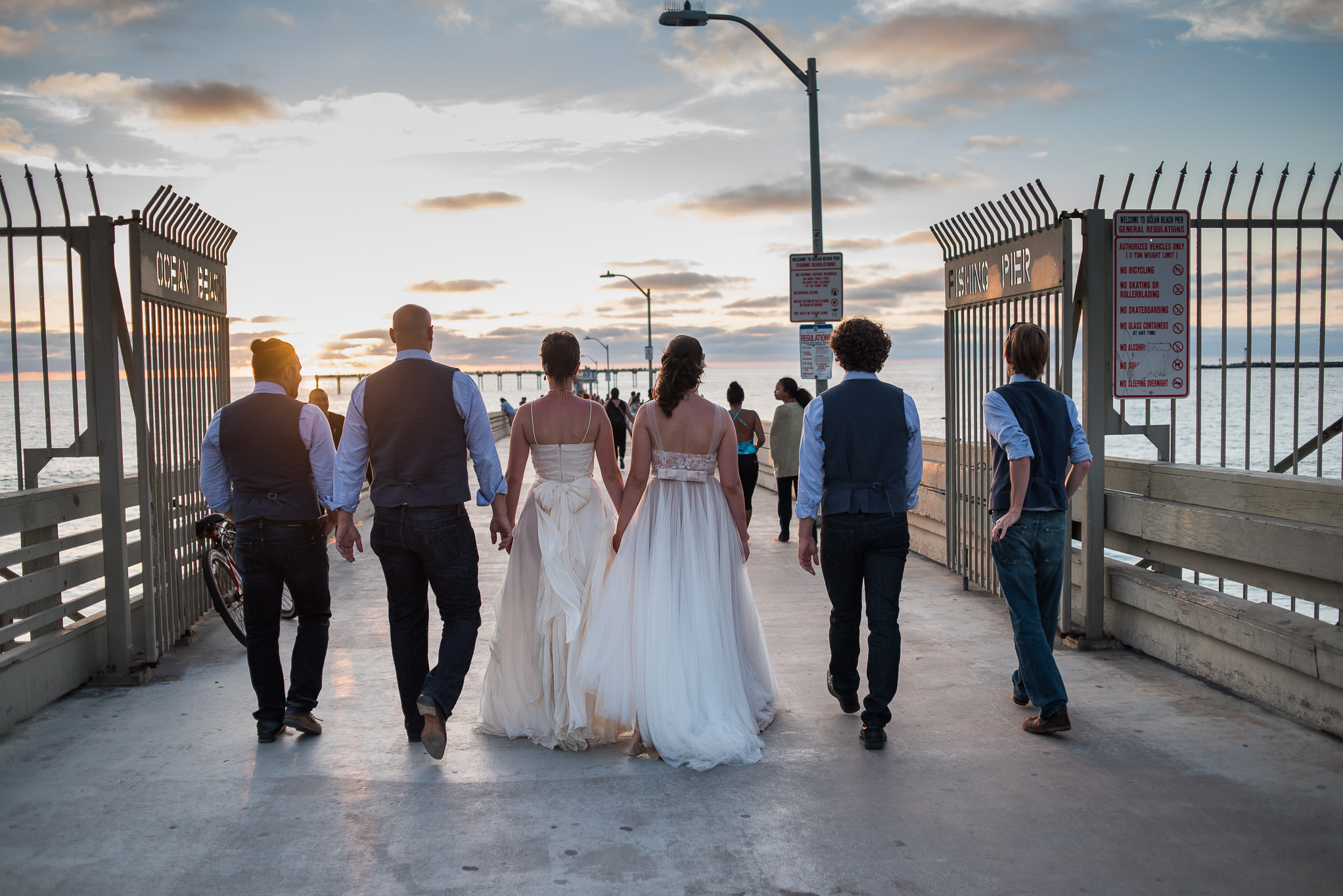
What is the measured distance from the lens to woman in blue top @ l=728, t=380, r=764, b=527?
1174 cm

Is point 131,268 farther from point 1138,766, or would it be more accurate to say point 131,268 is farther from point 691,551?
point 1138,766

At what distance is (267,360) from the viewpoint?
5.27 meters

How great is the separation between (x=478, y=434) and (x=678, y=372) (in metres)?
1.01

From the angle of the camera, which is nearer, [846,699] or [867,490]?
[867,490]

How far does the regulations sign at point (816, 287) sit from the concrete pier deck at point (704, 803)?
24.0 feet

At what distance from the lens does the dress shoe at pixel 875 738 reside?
4.71 meters

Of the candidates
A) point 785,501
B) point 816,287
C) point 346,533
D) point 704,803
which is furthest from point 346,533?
point 816,287

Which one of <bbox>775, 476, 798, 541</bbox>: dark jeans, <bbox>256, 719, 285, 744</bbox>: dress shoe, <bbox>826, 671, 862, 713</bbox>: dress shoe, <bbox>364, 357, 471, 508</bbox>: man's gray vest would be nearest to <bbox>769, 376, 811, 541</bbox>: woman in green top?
<bbox>775, 476, 798, 541</bbox>: dark jeans

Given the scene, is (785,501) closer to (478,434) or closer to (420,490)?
(478,434)

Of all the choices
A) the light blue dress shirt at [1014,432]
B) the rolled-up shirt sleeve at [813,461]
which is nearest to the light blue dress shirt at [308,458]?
the rolled-up shirt sleeve at [813,461]

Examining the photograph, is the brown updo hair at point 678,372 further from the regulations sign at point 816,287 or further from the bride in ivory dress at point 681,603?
the regulations sign at point 816,287

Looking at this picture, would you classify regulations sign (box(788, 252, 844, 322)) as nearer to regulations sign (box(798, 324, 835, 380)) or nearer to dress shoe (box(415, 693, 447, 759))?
regulations sign (box(798, 324, 835, 380))

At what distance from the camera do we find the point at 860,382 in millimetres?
4926

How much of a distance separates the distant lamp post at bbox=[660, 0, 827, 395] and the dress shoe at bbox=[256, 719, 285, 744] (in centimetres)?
912
